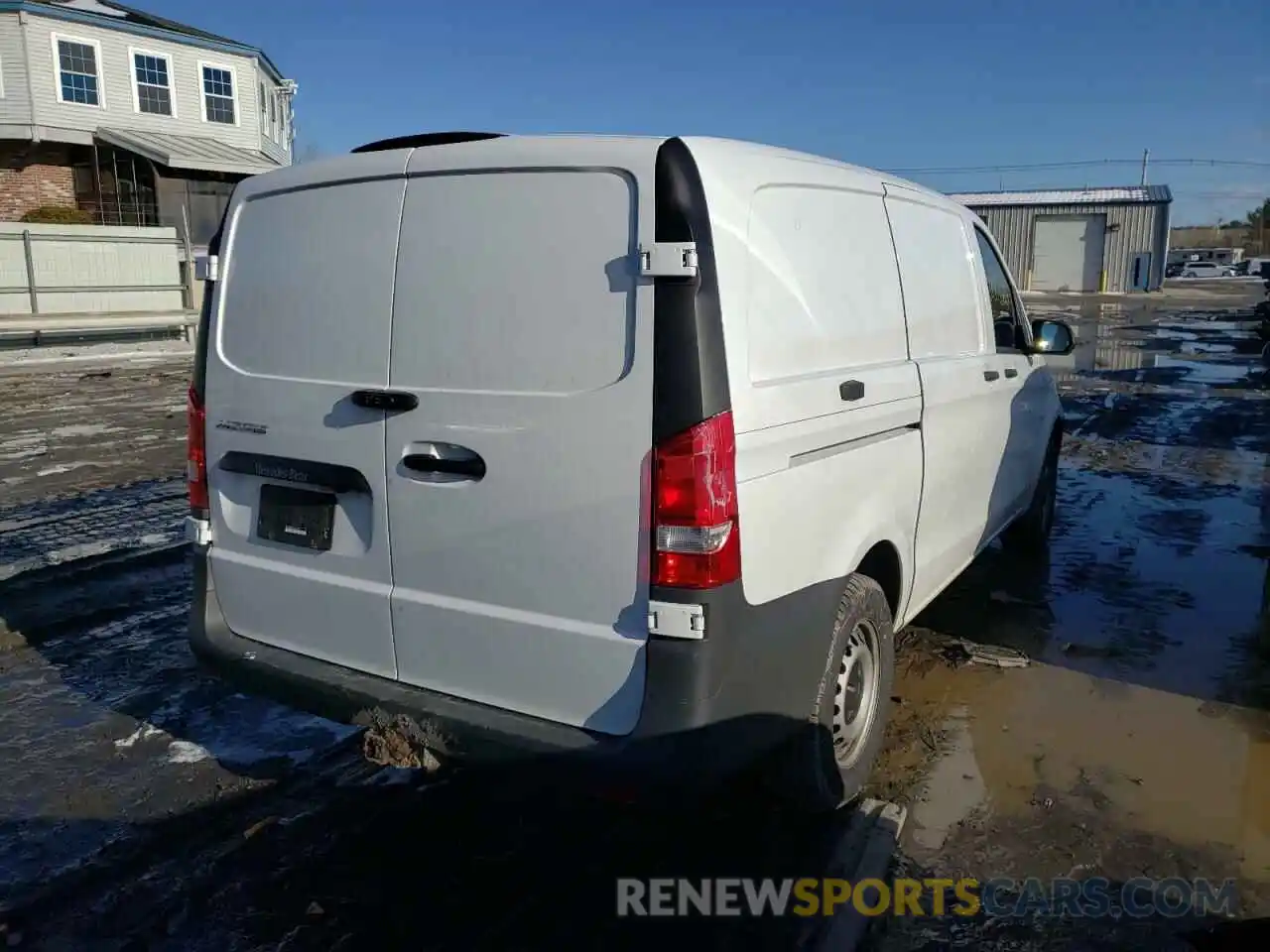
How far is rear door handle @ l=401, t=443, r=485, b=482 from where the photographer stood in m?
2.97

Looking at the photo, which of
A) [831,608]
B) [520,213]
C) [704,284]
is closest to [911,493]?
[831,608]

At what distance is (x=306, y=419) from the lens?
3295mm

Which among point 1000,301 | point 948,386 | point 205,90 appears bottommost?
point 948,386

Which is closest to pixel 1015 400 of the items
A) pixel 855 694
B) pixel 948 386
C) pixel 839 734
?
pixel 948 386

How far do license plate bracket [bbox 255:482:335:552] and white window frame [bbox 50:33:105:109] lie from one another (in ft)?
102

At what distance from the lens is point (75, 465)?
9523 mm

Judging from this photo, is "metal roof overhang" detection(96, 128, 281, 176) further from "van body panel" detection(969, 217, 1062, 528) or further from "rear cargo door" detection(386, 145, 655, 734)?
"rear cargo door" detection(386, 145, 655, 734)

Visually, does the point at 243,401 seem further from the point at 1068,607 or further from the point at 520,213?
the point at 1068,607

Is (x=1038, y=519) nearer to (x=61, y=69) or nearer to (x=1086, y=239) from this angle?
(x=61, y=69)

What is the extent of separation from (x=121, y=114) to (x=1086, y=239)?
43.6 m

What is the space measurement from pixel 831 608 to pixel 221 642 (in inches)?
84.1

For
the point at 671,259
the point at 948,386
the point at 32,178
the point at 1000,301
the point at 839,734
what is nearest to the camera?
the point at 671,259

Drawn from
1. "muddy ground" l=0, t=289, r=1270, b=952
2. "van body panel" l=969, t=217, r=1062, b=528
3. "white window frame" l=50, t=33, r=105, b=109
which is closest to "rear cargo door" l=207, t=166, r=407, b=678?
"muddy ground" l=0, t=289, r=1270, b=952

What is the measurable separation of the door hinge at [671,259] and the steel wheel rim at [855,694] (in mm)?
1427
